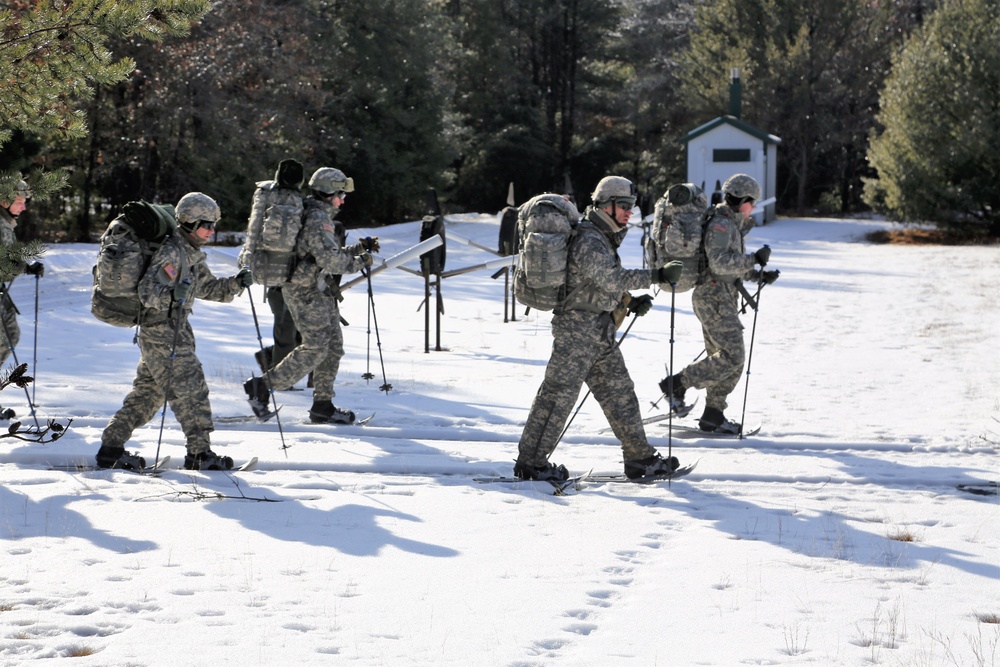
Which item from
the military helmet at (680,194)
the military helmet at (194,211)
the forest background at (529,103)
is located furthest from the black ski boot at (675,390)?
the forest background at (529,103)

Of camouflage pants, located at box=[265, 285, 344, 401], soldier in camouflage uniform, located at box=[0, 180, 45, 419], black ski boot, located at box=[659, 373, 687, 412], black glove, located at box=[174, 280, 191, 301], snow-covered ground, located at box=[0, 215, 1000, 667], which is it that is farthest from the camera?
black ski boot, located at box=[659, 373, 687, 412]

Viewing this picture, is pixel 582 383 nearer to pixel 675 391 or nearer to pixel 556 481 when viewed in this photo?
pixel 556 481

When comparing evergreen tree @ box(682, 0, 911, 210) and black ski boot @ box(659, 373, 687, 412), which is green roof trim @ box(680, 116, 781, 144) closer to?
evergreen tree @ box(682, 0, 911, 210)

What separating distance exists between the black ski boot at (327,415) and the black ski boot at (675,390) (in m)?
2.59

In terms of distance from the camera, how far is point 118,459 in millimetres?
8219

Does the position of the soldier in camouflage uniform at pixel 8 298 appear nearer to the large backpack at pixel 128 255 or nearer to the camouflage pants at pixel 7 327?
the camouflage pants at pixel 7 327

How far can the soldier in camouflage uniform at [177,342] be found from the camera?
301 inches

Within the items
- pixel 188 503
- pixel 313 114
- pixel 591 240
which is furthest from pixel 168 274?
pixel 313 114

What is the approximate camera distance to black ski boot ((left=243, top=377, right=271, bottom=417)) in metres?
10.1

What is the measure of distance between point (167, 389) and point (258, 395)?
7.44 feet

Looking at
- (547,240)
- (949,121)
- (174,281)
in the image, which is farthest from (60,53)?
(949,121)

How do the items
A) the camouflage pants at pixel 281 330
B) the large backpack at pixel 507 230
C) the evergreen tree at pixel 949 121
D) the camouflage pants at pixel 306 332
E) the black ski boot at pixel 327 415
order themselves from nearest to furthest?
1. the camouflage pants at pixel 306 332
2. the black ski boot at pixel 327 415
3. the camouflage pants at pixel 281 330
4. the large backpack at pixel 507 230
5. the evergreen tree at pixel 949 121

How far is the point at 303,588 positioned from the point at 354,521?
1339 mm

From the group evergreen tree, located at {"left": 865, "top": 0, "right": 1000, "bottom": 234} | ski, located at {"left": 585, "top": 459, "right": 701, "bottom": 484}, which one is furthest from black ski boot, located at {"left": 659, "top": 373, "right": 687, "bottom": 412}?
evergreen tree, located at {"left": 865, "top": 0, "right": 1000, "bottom": 234}
